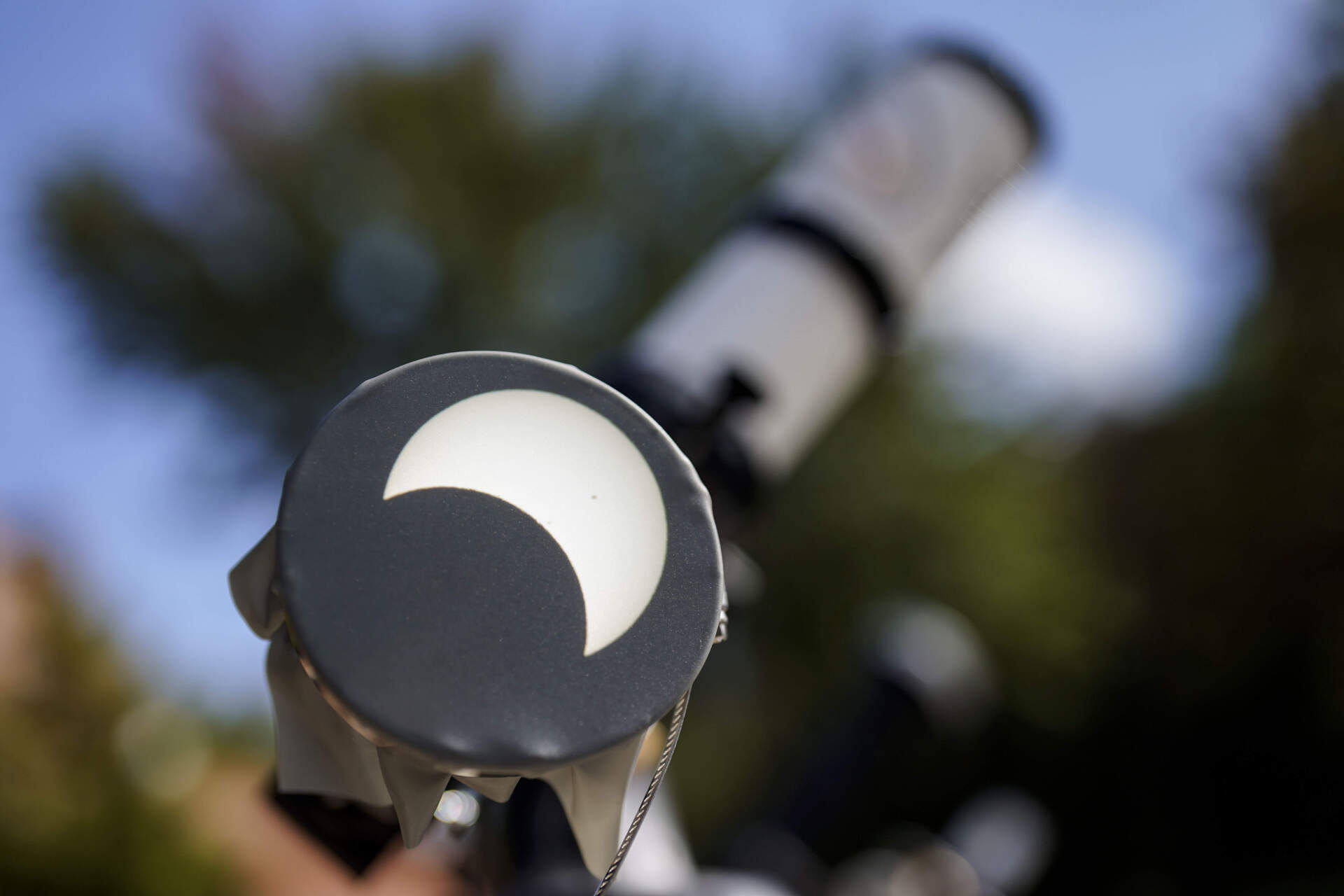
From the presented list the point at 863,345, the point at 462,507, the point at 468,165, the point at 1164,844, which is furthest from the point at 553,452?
the point at 1164,844

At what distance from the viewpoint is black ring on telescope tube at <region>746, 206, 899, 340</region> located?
4.69 ft

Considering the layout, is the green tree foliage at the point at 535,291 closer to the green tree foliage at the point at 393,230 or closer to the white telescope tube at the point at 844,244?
the green tree foliage at the point at 393,230

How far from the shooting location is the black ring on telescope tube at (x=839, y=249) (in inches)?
56.3

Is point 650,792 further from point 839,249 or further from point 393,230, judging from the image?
point 393,230

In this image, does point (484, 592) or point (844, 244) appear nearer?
point (484, 592)

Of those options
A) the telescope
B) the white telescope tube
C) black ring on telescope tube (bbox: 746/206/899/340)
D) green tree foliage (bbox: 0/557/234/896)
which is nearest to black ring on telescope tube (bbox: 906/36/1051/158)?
the white telescope tube

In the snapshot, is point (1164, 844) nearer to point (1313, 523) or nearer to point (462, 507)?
point (1313, 523)

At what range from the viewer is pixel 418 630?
1.74ft

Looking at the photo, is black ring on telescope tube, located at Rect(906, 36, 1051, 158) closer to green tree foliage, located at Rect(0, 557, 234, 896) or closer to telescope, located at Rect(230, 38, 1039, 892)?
telescope, located at Rect(230, 38, 1039, 892)

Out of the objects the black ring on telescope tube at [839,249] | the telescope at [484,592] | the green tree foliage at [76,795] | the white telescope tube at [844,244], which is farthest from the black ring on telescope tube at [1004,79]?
the green tree foliage at [76,795]

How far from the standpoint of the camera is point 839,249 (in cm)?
144

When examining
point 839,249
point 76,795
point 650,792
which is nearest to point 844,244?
point 839,249

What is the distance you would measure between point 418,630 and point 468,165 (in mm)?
6255

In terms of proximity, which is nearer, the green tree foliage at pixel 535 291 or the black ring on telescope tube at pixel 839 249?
the black ring on telescope tube at pixel 839 249
